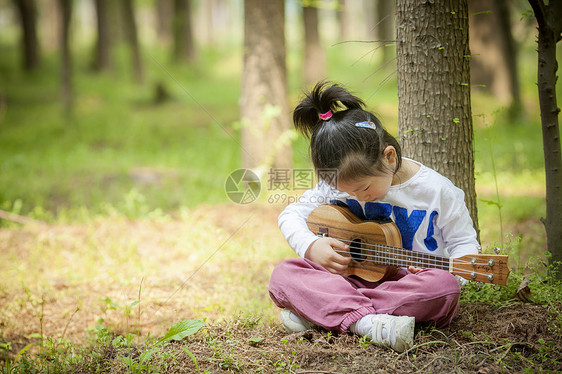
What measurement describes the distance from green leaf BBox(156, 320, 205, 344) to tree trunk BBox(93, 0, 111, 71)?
16255mm

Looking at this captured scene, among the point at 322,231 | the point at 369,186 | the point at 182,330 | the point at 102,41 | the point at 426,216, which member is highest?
the point at 102,41

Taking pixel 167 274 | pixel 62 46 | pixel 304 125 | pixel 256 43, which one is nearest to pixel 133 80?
pixel 62 46

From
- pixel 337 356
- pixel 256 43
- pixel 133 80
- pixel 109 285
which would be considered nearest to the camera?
pixel 337 356

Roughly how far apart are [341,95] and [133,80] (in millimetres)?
15622

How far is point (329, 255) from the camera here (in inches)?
93.9

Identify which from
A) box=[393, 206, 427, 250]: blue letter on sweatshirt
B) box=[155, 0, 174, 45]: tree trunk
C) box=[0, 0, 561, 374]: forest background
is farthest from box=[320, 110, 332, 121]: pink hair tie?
box=[155, 0, 174, 45]: tree trunk

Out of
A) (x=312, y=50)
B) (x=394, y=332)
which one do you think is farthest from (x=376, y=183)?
(x=312, y=50)

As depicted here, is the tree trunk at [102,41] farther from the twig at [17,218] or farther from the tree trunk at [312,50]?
the twig at [17,218]

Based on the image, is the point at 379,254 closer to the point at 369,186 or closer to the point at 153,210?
the point at 369,186

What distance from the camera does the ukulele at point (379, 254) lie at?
6.81 feet

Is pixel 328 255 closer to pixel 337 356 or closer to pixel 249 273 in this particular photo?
pixel 337 356

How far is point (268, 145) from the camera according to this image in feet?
18.9

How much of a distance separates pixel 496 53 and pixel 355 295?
1001 cm

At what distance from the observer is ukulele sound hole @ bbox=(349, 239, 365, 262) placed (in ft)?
8.07
